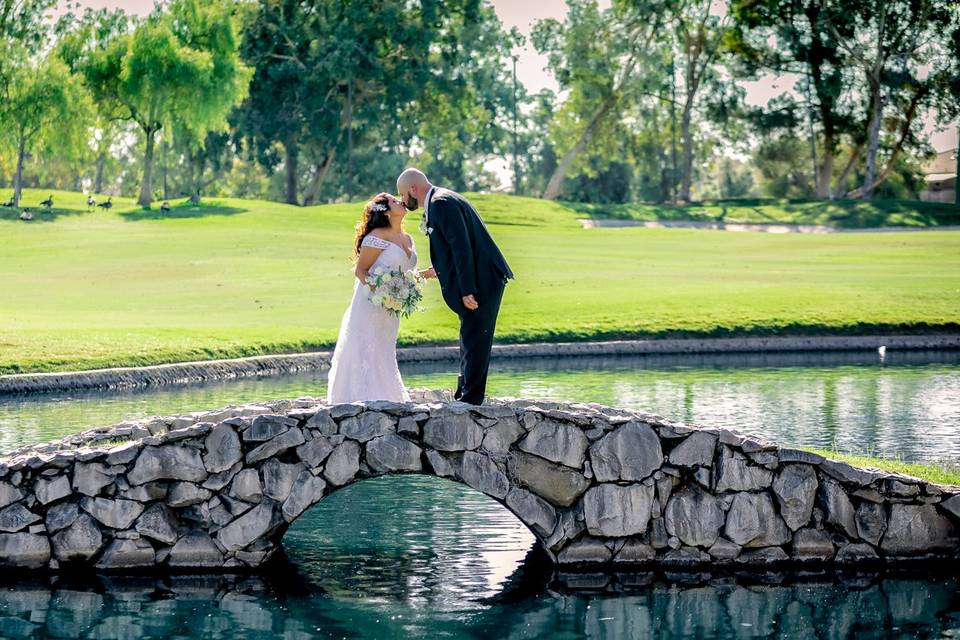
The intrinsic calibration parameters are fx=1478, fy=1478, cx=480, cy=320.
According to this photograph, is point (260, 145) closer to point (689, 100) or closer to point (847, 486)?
point (689, 100)

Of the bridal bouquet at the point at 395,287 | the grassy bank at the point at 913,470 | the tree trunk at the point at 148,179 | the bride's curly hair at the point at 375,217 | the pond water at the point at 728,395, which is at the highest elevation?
the tree trunk at the point at 148,179

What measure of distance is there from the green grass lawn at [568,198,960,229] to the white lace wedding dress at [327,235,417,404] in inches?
1774

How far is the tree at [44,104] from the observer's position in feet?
171

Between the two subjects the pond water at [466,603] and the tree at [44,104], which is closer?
the pond water at [466,603]

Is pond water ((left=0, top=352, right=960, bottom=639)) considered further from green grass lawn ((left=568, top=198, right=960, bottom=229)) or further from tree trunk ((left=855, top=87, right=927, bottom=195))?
tree trunk ((left=855, top=87, right=927, bottom=195))

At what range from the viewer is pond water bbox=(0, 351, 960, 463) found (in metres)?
15.4

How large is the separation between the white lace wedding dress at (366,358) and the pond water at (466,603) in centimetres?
120

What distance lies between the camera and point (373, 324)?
36.3 ft

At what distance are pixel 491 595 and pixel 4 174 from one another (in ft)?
299

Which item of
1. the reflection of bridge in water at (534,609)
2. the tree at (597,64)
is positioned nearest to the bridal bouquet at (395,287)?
the reflection of bridge in water at (534,609)

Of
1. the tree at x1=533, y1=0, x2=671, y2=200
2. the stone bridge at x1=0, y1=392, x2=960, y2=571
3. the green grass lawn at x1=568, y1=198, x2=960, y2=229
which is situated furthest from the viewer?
the tree at x1=533, y1=0, x2=671, y2=200

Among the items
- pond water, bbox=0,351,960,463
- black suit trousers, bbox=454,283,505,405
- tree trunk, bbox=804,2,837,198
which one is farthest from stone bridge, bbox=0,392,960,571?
tree trunk, bbox=804,2,837,198

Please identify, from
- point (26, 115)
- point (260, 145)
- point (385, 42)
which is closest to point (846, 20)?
point (385, 42)

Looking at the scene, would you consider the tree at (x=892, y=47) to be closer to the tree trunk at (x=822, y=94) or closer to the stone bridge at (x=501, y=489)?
the tree trunk at (x=822, y=94)
